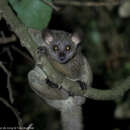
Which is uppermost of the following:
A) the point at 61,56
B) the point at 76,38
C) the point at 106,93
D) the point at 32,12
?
the point at 32,12

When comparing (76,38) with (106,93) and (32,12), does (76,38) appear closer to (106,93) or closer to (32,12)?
(32,12)

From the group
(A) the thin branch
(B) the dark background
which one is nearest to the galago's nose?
(A) the thin branch

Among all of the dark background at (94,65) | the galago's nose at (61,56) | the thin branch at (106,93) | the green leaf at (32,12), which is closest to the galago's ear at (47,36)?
the galago's nose at (61,56)

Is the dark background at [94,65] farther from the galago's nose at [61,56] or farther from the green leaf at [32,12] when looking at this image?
the green leaf at [32,12]

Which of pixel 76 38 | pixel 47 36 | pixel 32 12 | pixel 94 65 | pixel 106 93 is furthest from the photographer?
pixel 94 65

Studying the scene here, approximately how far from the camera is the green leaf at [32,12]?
11.0ft

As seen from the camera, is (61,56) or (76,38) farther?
(76,38)

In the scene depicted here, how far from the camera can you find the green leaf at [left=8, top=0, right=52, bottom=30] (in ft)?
11.0

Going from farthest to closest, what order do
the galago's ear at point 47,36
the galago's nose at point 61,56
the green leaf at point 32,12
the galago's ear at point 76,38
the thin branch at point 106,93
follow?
1. the galago's ear at point 76,38
2. the galago's ear at point 47,36
3. the galago's nose at point 61,56
4. the green leaf at point 32,12
5. the thin branch at point 106,93

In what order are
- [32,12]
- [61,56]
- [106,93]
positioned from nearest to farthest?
[106,93], [32,12], [61,56]

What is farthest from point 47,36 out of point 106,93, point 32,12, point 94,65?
point 94,65

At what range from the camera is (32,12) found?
3379mm

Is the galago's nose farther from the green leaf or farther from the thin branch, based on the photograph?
the thin branch

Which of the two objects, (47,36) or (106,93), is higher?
(47,36)
